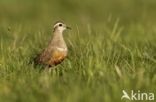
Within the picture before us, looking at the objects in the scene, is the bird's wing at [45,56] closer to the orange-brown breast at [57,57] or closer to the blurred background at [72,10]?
the orange-brown breast at [57,57]

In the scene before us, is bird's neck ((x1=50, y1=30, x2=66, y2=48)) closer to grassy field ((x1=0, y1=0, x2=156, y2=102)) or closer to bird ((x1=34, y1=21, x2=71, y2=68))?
bird ((x1=34, y1=21, x2=71, y2=68))

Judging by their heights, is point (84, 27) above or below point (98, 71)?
above

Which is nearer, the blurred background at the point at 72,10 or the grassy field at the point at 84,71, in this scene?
the grassy field at the point at 84,71

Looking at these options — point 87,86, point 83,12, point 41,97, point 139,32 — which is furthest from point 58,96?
point 83,12

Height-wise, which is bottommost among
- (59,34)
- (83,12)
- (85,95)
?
(85,95)

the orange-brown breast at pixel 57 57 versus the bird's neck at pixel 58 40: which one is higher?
the bird's neck at pixel 58 40

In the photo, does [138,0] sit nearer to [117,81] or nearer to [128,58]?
[128,58]

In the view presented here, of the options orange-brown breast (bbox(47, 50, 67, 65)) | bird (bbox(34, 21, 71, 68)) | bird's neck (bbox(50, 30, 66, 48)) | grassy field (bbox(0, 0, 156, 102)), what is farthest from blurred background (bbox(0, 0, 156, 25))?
orange-brown breast (bbox(47, 50, 67, 65))

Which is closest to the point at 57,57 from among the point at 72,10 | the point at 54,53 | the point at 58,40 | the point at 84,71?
the point at 54,53

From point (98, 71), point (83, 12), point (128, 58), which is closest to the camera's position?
point (98, 71)

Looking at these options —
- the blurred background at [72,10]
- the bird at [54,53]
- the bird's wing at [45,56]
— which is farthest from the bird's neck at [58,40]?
the blurred background at [72,10]

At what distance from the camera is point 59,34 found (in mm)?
A: 8305

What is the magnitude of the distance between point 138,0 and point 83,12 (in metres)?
1.50

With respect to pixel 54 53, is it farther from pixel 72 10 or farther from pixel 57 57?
pixel 72 10
